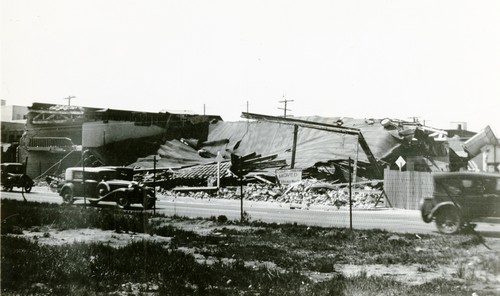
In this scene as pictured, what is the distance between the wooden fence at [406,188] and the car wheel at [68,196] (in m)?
16.4

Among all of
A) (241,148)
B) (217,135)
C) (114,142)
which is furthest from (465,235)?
(217,135)

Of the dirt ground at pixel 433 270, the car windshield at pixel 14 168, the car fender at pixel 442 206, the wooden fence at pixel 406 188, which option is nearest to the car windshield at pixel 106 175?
the dirt ground at pixel 433 270

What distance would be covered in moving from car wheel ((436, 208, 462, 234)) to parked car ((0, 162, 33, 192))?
83.1ft

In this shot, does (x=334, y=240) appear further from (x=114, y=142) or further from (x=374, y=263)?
(x=114, y=142)

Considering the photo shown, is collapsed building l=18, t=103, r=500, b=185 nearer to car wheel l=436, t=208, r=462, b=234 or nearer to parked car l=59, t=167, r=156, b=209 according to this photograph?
parked car l=59, t=167, r=156, b=209

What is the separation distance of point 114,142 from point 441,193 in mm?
24229

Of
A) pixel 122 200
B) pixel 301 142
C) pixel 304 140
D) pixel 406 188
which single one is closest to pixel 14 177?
pixel 122 200

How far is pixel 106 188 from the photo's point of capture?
21453 millimetres

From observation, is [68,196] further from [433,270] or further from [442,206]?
[433,270]

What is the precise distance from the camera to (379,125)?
40.6 meters

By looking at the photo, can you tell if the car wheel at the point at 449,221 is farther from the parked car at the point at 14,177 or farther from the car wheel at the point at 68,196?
the parked car at the point at 14,177

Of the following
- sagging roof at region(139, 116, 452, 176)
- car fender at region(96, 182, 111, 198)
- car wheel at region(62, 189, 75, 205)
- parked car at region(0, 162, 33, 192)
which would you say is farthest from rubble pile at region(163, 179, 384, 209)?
car wheel at region(62, 189, 75, 205)

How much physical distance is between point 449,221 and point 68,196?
16.7 meters

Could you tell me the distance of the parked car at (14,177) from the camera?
30.6 metres
